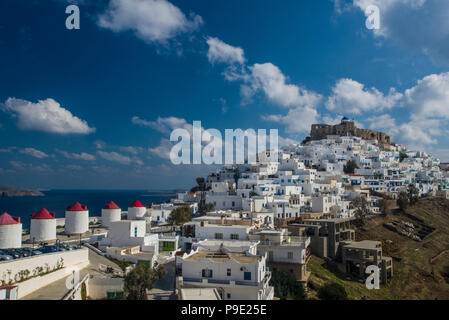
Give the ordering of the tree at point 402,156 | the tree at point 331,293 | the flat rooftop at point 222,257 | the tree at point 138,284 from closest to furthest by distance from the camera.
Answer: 1. the tree at point 138,284
2. the flat rooftop at point 222,257
3. the tree at point 331,293
4. the tree at point 402,156

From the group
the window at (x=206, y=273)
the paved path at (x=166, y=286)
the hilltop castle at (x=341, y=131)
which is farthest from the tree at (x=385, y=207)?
the window at (x=206, y=273)

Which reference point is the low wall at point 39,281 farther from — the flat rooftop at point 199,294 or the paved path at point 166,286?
the flat rooftop at point 199,294

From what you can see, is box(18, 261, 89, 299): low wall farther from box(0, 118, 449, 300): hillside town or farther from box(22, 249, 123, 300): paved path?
box(22, 249, 123, 300): paved path

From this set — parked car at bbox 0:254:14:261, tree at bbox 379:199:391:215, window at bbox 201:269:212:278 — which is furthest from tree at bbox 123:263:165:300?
tree at bbox 379:199:391:215

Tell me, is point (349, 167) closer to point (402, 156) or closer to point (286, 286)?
point (402, 156)

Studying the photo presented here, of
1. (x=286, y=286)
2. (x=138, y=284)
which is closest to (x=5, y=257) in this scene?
(x=138, y=284)

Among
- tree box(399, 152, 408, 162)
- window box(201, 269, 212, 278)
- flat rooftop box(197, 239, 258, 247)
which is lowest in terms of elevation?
window box(201, 269, 212, 278)
